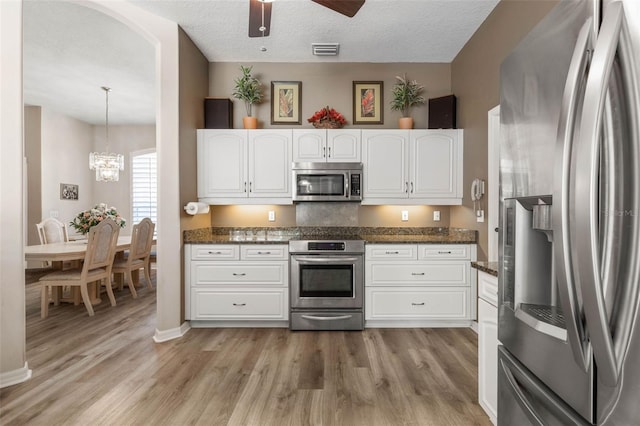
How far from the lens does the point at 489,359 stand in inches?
71.1

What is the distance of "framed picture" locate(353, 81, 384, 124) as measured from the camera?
13.4 feet

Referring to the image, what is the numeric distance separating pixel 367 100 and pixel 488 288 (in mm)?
2923

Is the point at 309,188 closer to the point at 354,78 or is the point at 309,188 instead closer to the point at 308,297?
the point at 308,297

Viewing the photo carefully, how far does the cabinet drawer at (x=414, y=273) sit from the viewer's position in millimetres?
3428

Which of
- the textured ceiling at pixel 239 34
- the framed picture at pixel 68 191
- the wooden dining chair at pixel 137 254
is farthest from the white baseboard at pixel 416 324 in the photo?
the framed picture at pixel 68 191

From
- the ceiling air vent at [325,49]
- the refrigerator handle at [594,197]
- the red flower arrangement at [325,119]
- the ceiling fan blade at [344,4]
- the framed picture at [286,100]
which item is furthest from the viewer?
the framed picture at [286,100]

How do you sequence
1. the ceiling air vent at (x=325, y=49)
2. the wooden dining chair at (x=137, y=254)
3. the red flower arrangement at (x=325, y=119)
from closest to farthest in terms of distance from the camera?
the ceiling air vent at (x=325, y=49) → the red flower arrangement at (x=325, y=119) → the wooden dining chair at (x=137, y=254)

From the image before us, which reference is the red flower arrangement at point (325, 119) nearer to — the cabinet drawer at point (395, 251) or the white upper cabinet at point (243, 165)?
the white upper cabinet at point (243, 165)

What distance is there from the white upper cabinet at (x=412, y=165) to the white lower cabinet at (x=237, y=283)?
4.40ft

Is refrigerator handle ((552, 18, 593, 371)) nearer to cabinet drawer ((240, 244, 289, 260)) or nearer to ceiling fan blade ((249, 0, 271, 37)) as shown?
ceiling fan blade ((249, 0, 271, 37))

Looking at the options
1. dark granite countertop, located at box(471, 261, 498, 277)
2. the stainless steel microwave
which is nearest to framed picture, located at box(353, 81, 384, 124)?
the stainless steel microwave

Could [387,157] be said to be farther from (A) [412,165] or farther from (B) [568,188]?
(B) [568,188]

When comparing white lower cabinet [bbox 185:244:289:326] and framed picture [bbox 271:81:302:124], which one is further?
framed picture [bbox 271:81:302:124]

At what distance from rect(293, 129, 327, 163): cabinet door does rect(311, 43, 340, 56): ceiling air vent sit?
859 millimetres
